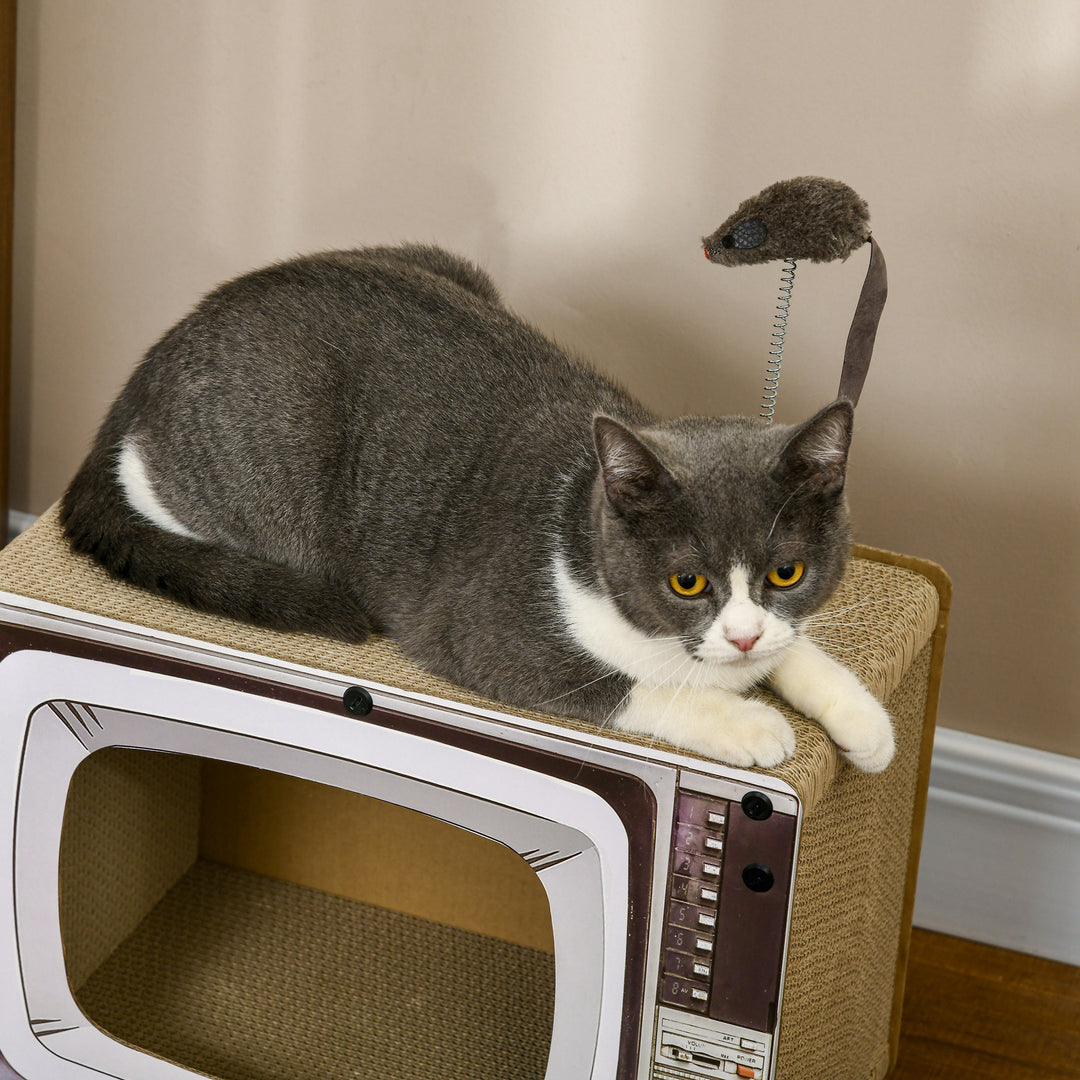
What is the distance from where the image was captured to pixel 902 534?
1.49m

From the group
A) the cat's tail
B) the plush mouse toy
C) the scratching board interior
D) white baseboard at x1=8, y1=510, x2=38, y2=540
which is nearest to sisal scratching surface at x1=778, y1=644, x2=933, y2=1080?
the scratching board interior

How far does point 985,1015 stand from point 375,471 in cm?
95

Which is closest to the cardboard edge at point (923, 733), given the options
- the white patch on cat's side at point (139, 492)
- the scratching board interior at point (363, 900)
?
the scratching board interior at point (363, 900)

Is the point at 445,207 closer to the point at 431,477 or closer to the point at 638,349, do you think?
the point at 638,349

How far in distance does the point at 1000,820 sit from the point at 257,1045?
2.87 feet

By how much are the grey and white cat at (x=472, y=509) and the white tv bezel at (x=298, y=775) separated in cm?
5

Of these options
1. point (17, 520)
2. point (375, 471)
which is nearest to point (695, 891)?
point (375, 471)

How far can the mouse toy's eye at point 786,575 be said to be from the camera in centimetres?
95

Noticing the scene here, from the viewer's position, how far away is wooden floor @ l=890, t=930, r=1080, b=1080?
1426mm

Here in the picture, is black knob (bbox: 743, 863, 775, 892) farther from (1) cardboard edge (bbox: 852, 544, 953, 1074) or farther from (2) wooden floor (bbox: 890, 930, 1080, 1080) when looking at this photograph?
(2) wooden floor (bbox: 890, 930, 1080, 1080)

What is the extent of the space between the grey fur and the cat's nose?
13 cm

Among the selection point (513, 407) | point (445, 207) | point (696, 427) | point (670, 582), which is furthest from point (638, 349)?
point (670, 582)

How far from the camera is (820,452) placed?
0.94 metres

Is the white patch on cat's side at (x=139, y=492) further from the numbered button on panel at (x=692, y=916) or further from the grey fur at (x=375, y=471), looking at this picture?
the numbered button on panel at (x=692, y=916)
